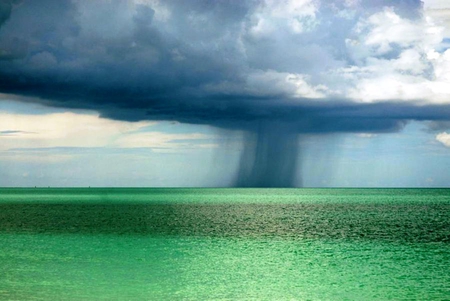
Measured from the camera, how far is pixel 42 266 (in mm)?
32969

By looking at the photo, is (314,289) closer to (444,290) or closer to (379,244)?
(444,290)

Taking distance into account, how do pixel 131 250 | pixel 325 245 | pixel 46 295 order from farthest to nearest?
pixel 325 245
pixel 131 250
pixel 46 295

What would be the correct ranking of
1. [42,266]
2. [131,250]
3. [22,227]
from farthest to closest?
[22,227] → [131,250] → [42,266]

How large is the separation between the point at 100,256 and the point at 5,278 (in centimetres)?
939

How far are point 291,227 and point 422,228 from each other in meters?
15.4

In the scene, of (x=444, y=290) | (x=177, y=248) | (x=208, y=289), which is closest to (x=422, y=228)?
(x=177, y=248)

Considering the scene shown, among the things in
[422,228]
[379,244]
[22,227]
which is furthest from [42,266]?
[422,228]

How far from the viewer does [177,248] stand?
42938 mm

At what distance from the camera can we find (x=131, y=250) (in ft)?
136

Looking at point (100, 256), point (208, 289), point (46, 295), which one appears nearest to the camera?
point (46, 295)

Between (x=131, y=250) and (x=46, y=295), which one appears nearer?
(x=46, y=295)

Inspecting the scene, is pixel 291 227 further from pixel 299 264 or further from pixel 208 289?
pixel 208 289

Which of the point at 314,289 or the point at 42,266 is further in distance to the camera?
the point at 42,266

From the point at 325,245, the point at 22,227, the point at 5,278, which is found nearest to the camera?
the point at 5,278
